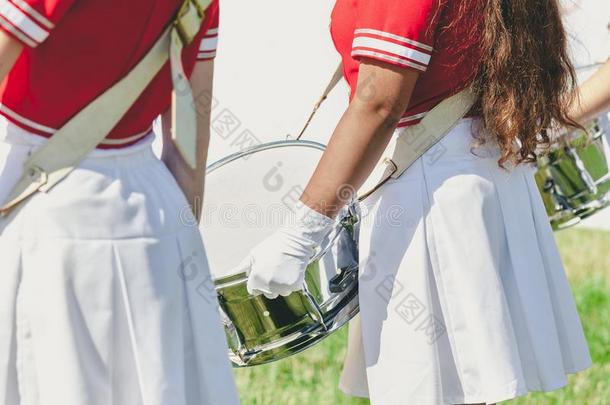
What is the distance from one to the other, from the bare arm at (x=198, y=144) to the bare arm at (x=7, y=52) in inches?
15.6

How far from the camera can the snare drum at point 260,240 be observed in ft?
8.32

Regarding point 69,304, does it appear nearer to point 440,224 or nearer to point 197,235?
point 197,235

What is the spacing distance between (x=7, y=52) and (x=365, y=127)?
79cm

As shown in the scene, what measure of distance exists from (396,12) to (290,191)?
1.89 ft

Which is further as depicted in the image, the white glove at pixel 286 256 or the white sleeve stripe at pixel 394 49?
the white glove at pixel 286 256

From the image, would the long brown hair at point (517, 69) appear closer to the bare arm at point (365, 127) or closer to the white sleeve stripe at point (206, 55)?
the bare arm at point (365, 127)

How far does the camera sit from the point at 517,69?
2490 millimetres

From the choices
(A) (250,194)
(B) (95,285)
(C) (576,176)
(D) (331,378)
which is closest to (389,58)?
(A) (250,194)

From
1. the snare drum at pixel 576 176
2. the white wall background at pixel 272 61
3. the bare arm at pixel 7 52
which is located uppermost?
the white wall background at pixel 272 61

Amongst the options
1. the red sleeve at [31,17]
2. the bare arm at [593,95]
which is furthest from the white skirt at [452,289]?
the red sleeve at [31,17]

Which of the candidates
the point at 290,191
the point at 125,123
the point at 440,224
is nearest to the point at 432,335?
the point at 440,224

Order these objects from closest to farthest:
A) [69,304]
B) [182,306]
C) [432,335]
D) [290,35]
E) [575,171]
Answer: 1. [69,304]
2. [182,306]
3. [432,335]
4. [575,171]
5. [290,35]

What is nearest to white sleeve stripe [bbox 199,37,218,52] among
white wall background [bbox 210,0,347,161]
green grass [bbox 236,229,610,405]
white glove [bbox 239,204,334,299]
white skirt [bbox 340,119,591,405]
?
white glove [bbox 239,204,334,299]

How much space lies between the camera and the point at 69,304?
6.27 ft
